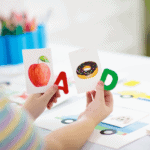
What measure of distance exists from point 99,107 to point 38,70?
222mm

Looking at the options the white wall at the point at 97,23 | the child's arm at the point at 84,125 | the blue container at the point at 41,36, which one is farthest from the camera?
the white wall at the point at 97,23

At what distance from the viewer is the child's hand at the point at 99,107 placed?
2.81 ft

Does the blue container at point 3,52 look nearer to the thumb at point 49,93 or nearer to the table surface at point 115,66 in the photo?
the table surface at point 115,66

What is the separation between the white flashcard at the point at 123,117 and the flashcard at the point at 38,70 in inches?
8.2

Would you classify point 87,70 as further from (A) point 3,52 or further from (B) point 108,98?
(A) point 3,52

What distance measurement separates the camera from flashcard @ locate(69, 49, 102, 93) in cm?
92

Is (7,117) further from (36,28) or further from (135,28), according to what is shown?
(135,28)

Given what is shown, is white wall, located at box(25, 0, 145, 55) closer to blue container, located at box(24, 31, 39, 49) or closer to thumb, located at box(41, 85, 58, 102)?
blue container, located at box(24, 31, 39, 49)

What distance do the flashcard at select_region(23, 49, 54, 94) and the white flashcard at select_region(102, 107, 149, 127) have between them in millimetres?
208

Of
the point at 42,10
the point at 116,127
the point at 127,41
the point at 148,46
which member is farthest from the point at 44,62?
the point at 148,46

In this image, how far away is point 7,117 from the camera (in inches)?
24.5

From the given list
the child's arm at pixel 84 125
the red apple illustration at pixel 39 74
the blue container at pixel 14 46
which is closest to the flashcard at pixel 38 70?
the red apple illustration at pixel 39 74

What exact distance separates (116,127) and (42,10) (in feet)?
4.60

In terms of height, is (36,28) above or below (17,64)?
above
